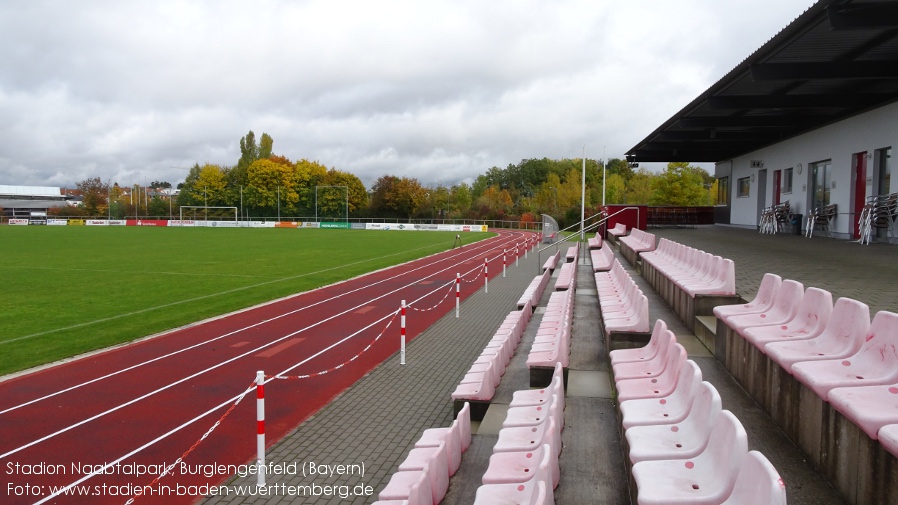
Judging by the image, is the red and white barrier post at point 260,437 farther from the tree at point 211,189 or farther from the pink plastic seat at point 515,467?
the tree at point 211,189

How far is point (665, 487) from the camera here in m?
2.92

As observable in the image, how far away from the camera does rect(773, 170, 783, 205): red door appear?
2272 cm

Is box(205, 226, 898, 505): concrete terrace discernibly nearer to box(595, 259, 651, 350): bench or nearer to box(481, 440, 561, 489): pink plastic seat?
box(481, 440, 561, 489): pink plastic seat

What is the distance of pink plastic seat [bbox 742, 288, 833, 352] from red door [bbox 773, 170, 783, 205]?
2055 centimetres

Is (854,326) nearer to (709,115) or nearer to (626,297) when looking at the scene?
(626,297)

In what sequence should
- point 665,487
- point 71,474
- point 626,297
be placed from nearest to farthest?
point 665,487 < point 71,474 < point 626,297

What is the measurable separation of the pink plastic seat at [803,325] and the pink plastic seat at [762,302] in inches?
24.1

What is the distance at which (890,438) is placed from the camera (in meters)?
2.69

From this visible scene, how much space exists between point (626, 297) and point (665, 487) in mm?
5895

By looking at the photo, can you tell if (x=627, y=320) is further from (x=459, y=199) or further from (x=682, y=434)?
(x=459, y=199)

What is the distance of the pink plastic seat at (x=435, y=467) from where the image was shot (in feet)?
13.9

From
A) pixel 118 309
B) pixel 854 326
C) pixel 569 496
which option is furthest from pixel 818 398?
pixel 118 309

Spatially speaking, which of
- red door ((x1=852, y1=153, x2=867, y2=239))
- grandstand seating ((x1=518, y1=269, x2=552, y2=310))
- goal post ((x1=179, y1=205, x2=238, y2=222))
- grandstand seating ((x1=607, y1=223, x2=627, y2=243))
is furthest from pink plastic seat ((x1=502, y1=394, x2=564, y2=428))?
→ goal post ((x1=179, y1=205, x2=238, y2=222))

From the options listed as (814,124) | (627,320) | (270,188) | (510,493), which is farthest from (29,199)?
(510,493)
